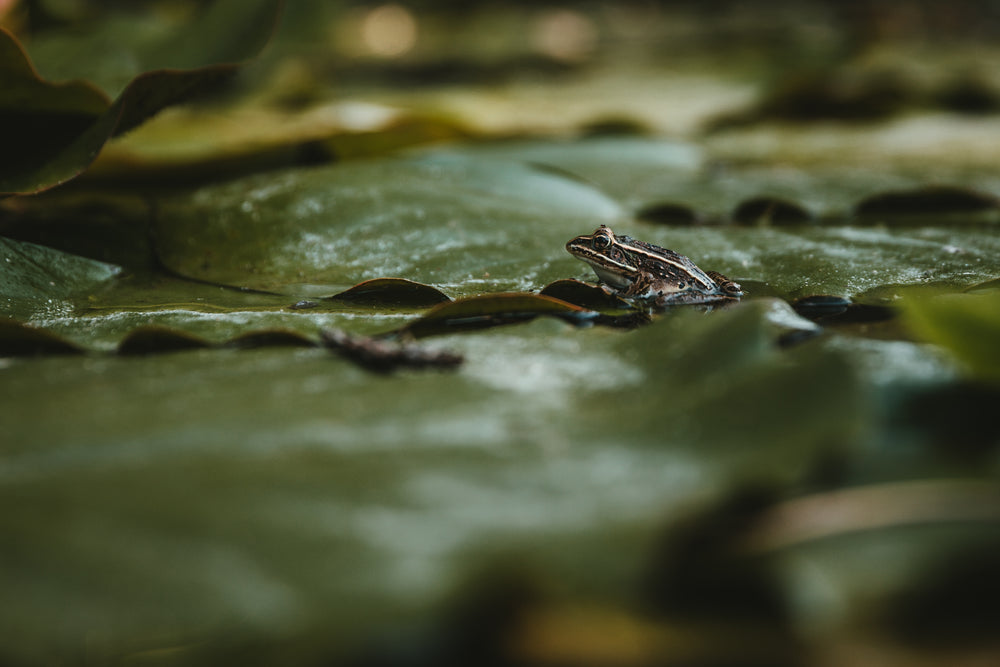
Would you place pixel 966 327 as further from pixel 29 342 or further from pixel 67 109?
pixel 67 109

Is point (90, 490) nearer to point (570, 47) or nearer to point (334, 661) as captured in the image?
point (334, 661)

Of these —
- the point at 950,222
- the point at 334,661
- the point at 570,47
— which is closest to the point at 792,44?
the point at 570,47

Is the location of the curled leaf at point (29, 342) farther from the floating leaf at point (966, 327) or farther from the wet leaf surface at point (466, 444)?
the floating leaf at point (966, 327)

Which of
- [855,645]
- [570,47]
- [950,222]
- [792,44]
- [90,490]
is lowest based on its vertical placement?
[855,645]

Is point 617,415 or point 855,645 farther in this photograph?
point 617,415

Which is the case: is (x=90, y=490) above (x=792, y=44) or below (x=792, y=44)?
below

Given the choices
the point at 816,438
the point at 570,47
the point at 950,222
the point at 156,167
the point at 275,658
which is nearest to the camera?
the point at 275,658

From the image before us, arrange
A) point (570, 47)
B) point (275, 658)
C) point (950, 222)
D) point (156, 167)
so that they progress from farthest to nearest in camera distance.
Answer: point (570, 47)
point (156, 167)
point (950, 222)
point (275, 658)
